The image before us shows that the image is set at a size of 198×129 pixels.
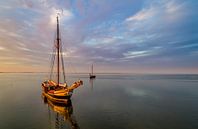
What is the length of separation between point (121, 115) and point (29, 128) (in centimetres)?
1246

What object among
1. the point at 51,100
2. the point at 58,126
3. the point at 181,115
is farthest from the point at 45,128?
the point at 181,115

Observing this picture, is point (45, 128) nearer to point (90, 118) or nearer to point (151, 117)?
point (90, 118)

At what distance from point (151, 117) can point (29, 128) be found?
52.8 ft

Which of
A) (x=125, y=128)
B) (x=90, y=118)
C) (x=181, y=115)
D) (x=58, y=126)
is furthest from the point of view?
(x=181, y=115)

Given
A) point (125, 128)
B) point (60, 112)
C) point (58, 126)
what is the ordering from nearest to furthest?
1. point (125, 128)
2. point (58, 126)
3. point (60, 112)

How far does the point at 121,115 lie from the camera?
857 inches

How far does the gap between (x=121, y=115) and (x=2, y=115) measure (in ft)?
58.5

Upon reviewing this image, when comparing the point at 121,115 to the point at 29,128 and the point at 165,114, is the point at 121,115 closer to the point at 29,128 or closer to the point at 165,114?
the point at 165,114

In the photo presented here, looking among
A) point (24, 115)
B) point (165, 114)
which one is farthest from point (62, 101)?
point (165, 114)

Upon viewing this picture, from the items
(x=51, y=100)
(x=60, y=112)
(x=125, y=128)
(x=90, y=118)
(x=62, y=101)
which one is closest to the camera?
(x=125, y=128)

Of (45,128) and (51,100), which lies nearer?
(45,128)

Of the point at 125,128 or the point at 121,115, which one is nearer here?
the point at 125,128

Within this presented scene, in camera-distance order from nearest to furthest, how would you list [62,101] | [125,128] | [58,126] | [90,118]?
[125,128], [58,126], [90,118], [62,101]

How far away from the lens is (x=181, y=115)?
2205 centimetres
